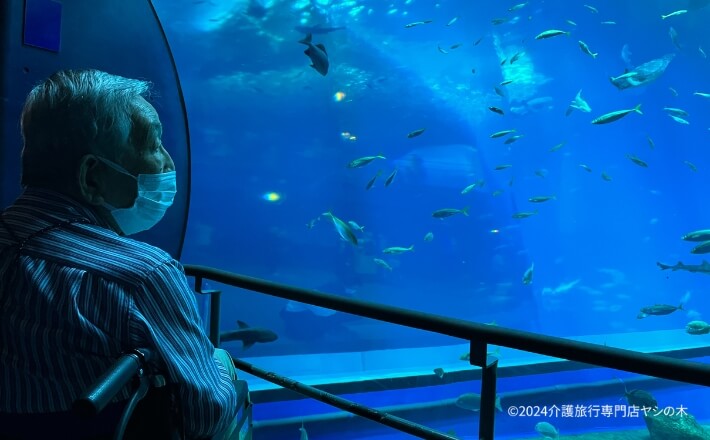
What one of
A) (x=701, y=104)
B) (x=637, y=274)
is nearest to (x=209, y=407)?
(x=701, y=104)

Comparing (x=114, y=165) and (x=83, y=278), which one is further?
(x=114, y=165)

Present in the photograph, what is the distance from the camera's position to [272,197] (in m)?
21.2

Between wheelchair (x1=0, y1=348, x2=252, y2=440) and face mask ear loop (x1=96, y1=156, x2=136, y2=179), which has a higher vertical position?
face mask ear loop (x1=96, y1=156, x2=136, y2=179)

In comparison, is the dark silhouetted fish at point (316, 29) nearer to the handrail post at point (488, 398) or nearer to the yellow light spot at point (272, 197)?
the yellow light spot at point (272, 197)

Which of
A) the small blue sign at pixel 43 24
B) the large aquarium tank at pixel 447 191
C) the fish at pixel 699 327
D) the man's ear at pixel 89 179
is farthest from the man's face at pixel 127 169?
the fish at pixel 699 327

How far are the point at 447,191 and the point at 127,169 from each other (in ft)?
80.8

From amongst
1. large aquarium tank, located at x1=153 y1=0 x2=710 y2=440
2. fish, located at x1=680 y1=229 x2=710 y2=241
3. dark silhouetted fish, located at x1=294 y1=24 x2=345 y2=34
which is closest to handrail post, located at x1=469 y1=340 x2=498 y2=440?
large aquarium tank, located at x1=153 y1=0 x2=710 y2=440

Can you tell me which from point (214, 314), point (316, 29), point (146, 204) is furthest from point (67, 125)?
point (316, 29)

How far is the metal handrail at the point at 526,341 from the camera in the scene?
967 mm

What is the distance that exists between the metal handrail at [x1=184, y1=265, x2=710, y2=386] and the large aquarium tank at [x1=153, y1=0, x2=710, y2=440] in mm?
5469

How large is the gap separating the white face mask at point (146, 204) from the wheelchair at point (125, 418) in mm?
461

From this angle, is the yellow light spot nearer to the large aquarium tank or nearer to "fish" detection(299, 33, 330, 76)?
the large aquarium tank

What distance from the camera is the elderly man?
847 mm

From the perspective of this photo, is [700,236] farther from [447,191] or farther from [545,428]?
[447,191]
